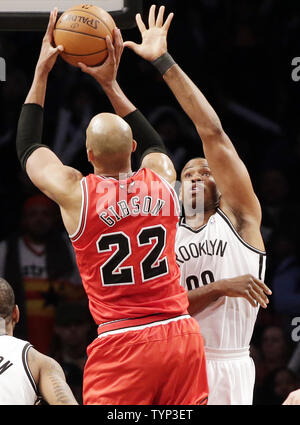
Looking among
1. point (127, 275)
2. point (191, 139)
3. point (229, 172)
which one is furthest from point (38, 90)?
point (191, 139)

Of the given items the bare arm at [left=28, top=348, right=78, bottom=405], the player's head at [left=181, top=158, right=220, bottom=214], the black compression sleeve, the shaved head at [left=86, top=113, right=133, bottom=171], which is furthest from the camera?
the player's head at [left=181, top=158, right=220, bottom=214]

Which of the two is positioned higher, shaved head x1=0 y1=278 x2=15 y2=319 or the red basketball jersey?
the red basketball jersey

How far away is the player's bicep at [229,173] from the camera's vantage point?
3734 mm

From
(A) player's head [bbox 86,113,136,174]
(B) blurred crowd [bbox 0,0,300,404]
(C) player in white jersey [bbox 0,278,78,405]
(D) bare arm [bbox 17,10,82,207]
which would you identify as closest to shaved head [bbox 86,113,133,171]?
(A) player's head [bbox 86,113,136,174]

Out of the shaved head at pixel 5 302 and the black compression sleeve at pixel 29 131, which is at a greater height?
the black compression sleeve at pixel 29 131

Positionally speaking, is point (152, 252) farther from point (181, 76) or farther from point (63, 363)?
point (63, 363)

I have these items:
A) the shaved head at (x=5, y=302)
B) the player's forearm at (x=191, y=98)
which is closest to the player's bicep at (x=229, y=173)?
the player's forearm at (x=191, y=98)

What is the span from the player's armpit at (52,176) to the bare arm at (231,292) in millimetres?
1017

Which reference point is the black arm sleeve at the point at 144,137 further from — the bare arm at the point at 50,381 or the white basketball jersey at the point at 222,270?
the bare arm at the point at 50,381

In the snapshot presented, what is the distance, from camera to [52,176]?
315cm

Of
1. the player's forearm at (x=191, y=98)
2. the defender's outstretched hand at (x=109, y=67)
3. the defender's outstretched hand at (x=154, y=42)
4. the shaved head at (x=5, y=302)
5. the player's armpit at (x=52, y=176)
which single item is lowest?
the shaved head at (x=5, y=302)

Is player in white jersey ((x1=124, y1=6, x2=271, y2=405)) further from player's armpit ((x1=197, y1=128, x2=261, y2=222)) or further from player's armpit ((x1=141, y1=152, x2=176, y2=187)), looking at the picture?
player's armpit ((x1=141, y1=152, x2=176, y2=187))

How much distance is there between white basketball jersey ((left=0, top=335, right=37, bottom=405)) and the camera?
3.09 meters

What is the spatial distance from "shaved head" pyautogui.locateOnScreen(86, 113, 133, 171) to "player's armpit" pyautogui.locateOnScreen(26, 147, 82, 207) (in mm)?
147
